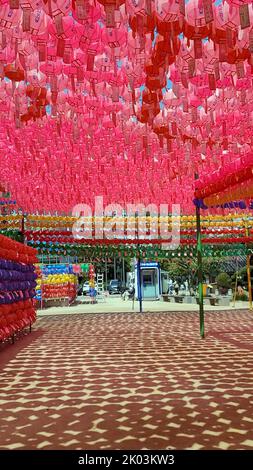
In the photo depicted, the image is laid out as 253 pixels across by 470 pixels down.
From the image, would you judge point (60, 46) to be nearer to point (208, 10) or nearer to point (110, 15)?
point (110, 15)

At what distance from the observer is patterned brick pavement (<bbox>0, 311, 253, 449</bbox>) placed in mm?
2873

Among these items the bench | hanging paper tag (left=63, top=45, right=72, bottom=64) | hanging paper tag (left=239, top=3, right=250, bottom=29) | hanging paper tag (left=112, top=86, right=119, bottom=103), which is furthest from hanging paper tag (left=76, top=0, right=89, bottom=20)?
the bench

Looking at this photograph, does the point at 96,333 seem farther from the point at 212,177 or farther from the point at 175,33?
the point at 175,33

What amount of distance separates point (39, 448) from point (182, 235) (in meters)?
11.7

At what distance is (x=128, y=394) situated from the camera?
405 cm

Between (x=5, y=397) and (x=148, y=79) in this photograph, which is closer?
(x=148, y=79)

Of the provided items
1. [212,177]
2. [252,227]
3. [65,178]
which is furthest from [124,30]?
[252,227]

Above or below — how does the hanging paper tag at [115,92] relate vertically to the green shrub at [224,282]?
above

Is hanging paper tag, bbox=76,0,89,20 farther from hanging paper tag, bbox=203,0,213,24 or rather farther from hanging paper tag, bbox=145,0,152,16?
hanging paper tag, bbox=203,0,213,24

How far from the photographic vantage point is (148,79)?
3.57m

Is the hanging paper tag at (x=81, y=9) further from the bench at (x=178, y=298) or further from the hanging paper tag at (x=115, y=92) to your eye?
the bench at (x=178, y=298)

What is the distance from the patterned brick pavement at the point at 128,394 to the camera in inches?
113

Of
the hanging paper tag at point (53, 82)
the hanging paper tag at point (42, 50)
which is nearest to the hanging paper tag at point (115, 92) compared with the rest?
the hanging paper tag at point (53, 82)

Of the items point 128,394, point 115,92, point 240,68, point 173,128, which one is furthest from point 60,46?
point 128,394
